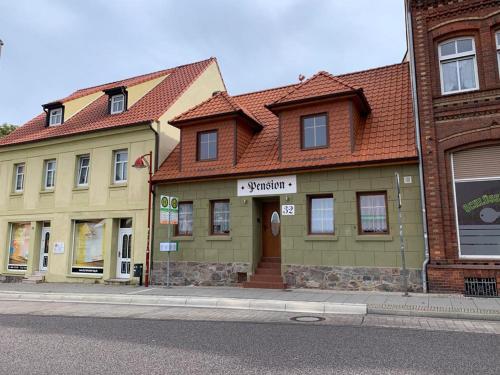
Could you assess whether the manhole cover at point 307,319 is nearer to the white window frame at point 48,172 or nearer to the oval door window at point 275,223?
the oval door window at point 275,223

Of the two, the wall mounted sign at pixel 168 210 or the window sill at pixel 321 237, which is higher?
the wall mounted sign at pixel 168 210

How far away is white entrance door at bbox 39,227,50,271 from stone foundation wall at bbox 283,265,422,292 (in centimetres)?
1188

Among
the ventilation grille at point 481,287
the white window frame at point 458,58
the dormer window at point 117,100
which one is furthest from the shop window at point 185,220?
the white window frame at point 458,58

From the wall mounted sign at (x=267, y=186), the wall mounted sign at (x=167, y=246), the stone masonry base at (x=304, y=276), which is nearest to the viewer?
the stone masonry base at (x=304, y=276)

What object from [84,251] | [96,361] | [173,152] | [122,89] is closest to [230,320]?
[96,361]

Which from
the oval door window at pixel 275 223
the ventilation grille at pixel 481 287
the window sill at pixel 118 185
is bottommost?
the ventilation grille at pixel 481 287

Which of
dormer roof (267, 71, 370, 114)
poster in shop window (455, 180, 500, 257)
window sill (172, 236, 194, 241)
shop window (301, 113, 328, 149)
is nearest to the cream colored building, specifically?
window sill (172, 236, 194, 241)

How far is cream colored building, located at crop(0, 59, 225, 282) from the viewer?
16828 millimetres

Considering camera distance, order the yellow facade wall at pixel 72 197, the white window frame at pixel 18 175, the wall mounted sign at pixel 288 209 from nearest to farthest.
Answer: the wall mounted sign at pixel 288 209
the yellow facade wall at pixel 72 197
the white window frame at pixel 18 175

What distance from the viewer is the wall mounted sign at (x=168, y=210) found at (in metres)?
14.1

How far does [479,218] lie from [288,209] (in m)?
5.61

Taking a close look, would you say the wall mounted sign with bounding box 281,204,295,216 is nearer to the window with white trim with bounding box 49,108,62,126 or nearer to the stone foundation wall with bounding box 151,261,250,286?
the stone foundation wall with bounding box 151,261,250,286

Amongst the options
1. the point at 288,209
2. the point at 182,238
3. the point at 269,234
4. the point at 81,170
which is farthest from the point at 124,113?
the point at 288,209

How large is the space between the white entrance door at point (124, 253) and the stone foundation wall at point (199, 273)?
1737 millimetres
